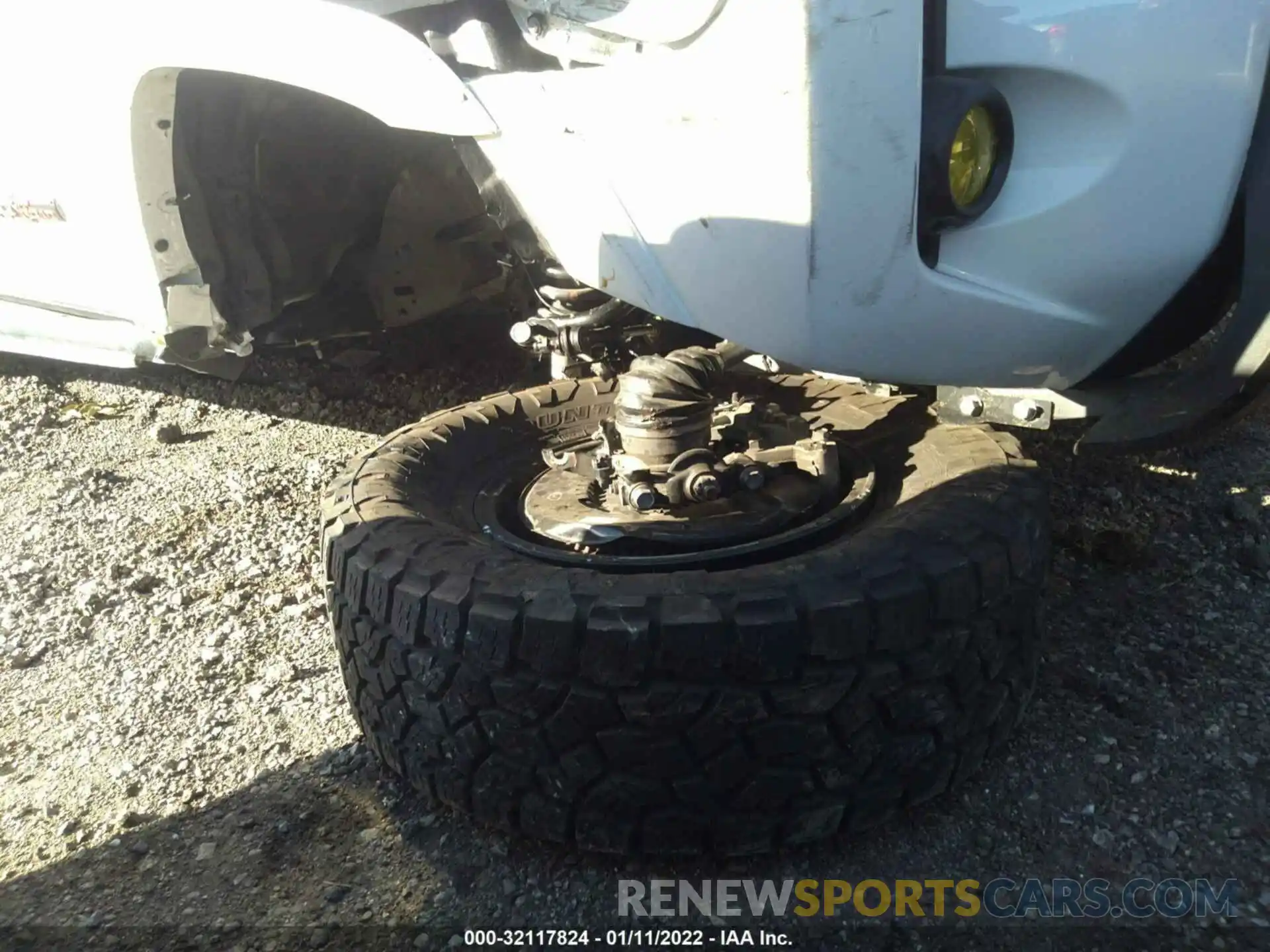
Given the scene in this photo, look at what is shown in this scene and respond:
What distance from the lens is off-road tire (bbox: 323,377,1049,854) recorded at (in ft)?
4.89

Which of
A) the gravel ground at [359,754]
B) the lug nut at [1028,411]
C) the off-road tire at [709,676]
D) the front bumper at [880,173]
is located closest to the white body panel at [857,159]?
the front bumper at [880,173]

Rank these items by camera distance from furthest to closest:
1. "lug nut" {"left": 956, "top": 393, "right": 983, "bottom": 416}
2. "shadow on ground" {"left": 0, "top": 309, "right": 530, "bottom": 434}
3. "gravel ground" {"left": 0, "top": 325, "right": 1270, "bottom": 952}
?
"shadow on ground" {"left": 0, "top": 309, "right": 530, "bottom": 434}
"lug nut" {"left": 956, "top": 393, "right": 983, "bottom": 416}
"gravel ground" {"left": 0, "top": 325, "right": 1270, "bottom": 952}

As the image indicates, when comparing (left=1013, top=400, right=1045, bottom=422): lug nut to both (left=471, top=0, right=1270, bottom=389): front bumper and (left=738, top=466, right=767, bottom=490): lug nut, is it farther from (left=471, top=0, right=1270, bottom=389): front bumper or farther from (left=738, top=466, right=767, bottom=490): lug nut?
(left=738, top=466, right=767, bottom=490): lug nut

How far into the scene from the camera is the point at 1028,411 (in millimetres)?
1950

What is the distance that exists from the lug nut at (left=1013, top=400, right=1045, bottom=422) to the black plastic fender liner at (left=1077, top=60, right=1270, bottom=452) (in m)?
0.09

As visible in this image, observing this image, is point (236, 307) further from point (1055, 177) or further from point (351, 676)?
point (1055, 177)

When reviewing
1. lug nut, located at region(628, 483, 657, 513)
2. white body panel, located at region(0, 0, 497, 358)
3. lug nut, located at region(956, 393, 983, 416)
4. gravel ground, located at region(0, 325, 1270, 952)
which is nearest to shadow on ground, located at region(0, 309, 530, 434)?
gravel ground, located at region(0, 325, 1270, 952)

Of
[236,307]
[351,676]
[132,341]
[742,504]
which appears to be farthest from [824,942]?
[132,341]

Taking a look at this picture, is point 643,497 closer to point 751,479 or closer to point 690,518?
point 690,518

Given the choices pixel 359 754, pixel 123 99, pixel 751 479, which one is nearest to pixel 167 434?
pixel 123 99

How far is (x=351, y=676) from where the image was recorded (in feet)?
6.03

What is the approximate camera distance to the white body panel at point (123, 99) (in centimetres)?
160

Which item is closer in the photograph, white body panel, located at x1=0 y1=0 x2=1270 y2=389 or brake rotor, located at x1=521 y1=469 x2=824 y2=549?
white body panel, located at x1=0 y1=0 x2=1270 y2=389

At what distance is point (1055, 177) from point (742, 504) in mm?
761
